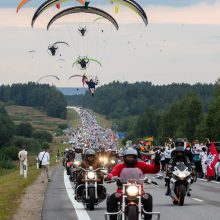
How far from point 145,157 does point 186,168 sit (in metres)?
32.5

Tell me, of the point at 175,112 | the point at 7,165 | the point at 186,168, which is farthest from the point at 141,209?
the point at 175,112

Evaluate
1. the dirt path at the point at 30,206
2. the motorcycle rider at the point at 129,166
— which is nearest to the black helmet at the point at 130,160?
the motorcycle rider at the point at 129,166

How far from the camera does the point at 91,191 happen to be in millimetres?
19453

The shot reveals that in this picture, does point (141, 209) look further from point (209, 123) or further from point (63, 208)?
point (209, 123)

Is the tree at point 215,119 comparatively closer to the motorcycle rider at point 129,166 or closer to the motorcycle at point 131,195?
the motorcycle rider at point 129,166

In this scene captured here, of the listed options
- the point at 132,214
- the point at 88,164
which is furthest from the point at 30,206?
the point at 132,214

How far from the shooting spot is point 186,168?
21.0 meters

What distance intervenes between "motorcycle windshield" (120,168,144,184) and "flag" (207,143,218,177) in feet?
74.4

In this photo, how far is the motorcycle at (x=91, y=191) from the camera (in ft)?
63.8

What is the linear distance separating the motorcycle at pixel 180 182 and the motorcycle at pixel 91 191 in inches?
83.6

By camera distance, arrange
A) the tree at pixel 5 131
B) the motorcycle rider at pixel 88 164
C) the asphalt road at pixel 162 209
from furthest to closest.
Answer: the tree at pixel 5 131, the motorcycle rider at pixel 88 164, the asphalt road at pixel 162 209

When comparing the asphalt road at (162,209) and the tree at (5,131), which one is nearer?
the asphalt road at (162,209)

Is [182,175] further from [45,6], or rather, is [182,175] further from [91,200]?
[45,6]

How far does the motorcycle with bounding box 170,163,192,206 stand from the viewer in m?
20.6
